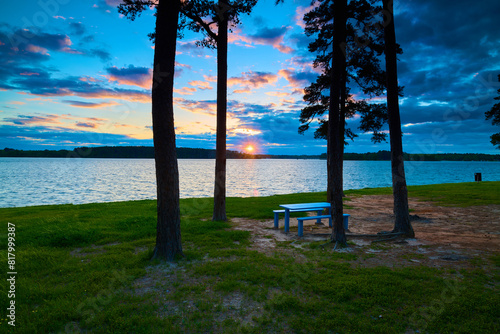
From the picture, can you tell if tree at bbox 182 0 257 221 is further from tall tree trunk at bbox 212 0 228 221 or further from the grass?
the grass

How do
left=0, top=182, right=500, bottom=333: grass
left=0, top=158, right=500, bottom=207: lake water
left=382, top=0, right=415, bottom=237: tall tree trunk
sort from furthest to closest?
1. left=0, top=158, right=500, bottom=207: lake water
2. left=382, top=0, right=415, bottom=237: tall tree trunk
3. left=0, top=182, right=500, bottom=333: grass

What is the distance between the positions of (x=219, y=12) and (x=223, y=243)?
325 inches

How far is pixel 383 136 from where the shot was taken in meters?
14.6

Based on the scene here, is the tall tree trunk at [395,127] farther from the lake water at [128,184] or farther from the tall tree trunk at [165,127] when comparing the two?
the lake water at [128,184]

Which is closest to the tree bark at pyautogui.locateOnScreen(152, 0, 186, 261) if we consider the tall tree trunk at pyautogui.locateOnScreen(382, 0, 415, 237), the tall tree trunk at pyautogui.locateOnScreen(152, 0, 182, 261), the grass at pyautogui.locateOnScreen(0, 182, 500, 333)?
the tall tree trunk at pyautogui.locateOnScreen(152, 0, 182, 261)

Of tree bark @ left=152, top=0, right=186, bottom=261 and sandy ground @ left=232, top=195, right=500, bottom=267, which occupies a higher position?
tree bark @ left=152, top=0, right=186, bottom=261

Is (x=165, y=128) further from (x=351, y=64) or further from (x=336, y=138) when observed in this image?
(x=351, y=64)

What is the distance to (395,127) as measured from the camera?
8.80 metres

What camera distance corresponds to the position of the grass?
3746 mm

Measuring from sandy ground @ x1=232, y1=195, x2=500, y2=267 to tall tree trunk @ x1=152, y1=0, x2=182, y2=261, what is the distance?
8.53 feet

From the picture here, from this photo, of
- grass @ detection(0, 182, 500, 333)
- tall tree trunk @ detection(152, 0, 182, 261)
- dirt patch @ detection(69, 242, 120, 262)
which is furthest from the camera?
dirt patch @ detection(69, 242, 120, 262)

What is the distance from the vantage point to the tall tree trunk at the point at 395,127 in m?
8.60

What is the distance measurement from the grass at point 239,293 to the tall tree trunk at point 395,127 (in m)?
2.43

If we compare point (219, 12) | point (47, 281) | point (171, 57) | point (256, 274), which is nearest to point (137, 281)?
point (47, 281)
